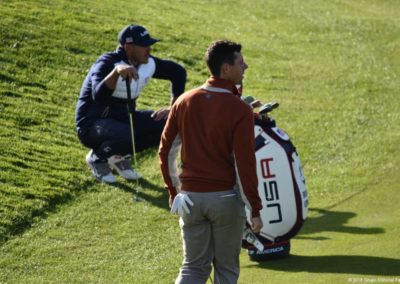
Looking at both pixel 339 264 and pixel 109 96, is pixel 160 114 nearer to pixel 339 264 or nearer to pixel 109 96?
pixel 109 96

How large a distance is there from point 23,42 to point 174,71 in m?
6.09

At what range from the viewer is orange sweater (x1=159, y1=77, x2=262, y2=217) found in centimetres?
709

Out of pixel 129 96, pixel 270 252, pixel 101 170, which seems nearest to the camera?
pixel 270 252

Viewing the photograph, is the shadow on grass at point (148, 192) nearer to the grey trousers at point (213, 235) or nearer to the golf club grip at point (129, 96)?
the golf club grip at point (129, 96)

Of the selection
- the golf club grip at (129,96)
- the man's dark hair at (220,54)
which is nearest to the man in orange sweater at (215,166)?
the man's dark hair at (220,54)

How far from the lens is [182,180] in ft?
24.3

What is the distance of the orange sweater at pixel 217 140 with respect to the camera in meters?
7.09

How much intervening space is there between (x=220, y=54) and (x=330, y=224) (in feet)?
12.5

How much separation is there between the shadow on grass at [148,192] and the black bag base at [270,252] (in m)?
2.50

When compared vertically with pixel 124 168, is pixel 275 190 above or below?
above

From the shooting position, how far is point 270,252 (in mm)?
9148

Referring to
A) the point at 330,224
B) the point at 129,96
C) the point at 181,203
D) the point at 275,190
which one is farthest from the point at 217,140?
the point at 129,96

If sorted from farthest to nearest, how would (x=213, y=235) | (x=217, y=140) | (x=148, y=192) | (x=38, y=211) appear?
(x=148, y=192)
(x=38, y=211)
(x=213, y=235)
(x=217, y=140)

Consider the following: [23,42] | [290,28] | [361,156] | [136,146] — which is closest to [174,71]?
[136,146]
